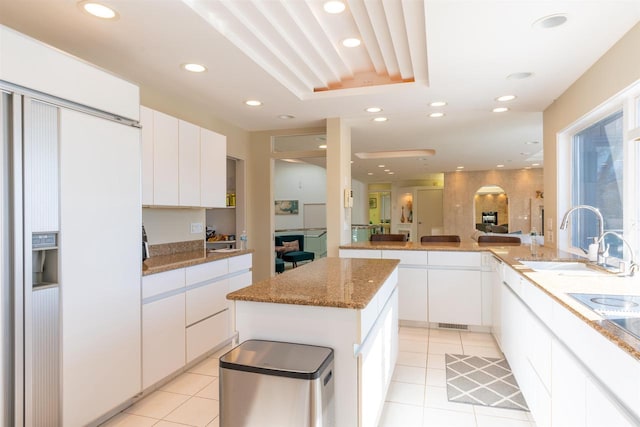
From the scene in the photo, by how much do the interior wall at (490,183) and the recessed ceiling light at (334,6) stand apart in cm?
936

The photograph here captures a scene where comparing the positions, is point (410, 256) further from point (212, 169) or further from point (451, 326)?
point (212, 169)

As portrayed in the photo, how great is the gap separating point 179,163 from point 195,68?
0.81m

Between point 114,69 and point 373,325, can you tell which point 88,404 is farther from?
point 114,69

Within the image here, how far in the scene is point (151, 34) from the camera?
2.28m

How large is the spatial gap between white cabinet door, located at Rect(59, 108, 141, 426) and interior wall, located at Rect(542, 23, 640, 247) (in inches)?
125

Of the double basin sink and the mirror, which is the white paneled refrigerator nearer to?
the double basin sink

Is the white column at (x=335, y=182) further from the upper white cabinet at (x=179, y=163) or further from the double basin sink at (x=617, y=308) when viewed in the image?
the double basin sink at (x=617, y=308)

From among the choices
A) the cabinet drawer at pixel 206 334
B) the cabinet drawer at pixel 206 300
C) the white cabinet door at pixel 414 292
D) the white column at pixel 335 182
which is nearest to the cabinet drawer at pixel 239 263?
the cabinet drawer at pixel 206 300

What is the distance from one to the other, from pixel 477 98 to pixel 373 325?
2.72 m

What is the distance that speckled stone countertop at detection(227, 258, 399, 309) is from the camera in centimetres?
167

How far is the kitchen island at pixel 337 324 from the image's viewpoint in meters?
1.65

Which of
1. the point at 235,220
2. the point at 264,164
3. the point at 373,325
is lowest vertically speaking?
the point at 373,325

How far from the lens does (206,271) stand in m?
3.15

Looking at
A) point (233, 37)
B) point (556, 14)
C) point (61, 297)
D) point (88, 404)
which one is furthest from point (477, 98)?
point (88, 404)
